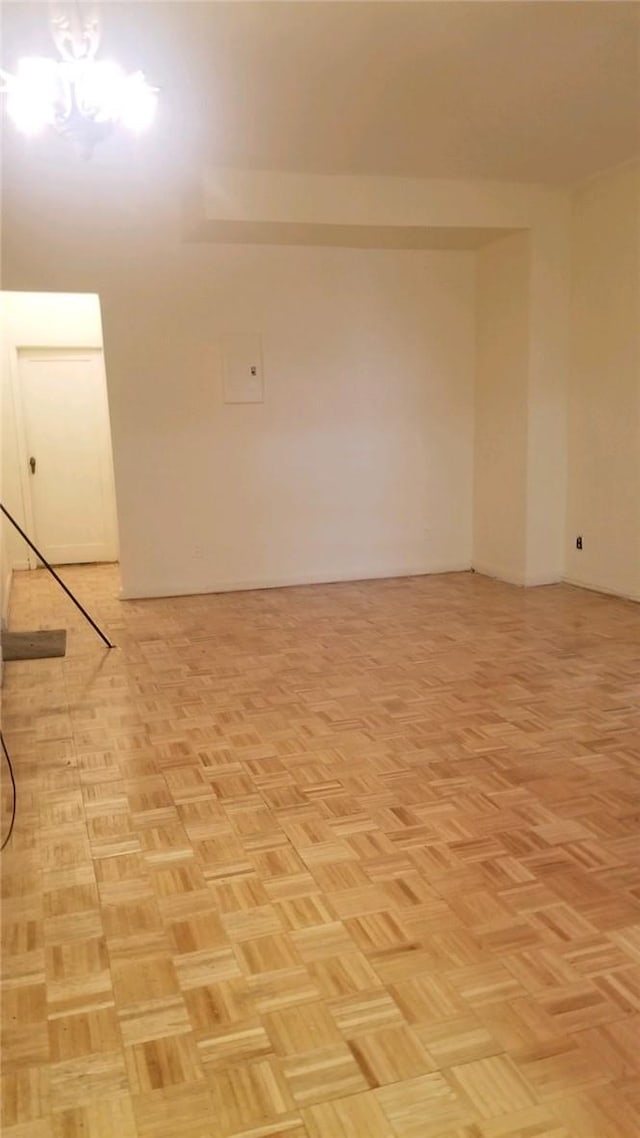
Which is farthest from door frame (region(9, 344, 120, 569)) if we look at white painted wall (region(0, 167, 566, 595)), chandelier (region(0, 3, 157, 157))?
chandelier (region(0, 3, 157, 157))

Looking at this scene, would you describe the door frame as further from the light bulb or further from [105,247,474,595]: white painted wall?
the light bulb

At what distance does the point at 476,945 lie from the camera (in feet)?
5.89

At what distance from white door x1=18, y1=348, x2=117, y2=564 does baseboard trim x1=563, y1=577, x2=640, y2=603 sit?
13.0 ft

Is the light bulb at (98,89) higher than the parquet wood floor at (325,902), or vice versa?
the light bulb at (98,89)

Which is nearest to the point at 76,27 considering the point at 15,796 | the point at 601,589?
the point at 15,796

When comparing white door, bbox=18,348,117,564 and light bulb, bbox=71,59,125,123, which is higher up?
light bulb, bbox=71,59,125,123

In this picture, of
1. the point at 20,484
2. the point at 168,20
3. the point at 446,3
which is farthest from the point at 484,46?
the point at 20,484

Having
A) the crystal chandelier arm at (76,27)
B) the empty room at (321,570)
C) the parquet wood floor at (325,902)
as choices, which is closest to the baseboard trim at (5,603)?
the empty room at (321,570)

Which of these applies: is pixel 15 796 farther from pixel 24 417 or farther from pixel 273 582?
pixel 24 417

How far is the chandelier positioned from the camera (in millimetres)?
2797

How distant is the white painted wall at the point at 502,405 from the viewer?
5512 mm

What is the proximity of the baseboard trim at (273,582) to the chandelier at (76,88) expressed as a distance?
10.1 feet

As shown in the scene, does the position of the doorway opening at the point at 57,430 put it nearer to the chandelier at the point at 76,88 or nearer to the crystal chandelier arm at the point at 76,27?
the chandelier at the point at 76,88

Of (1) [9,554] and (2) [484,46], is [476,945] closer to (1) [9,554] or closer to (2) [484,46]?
(2) [484,46]
